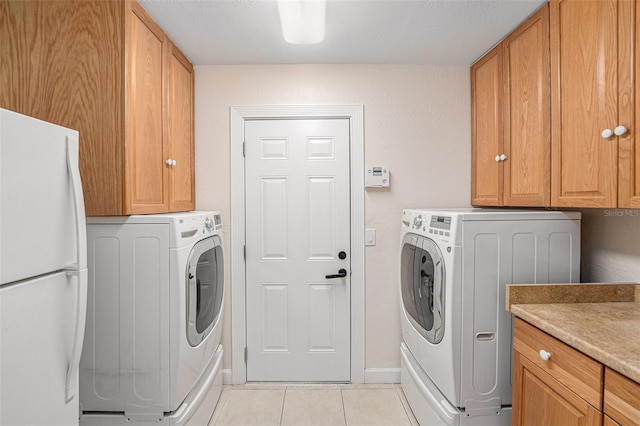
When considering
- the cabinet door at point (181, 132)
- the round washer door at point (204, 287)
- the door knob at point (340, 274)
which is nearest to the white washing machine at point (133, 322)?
the round washer door at point (204, 287)

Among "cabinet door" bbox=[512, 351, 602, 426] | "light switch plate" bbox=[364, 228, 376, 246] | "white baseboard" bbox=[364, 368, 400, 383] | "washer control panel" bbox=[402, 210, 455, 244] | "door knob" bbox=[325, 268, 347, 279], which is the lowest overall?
"white baseboard" bbox=[364, 368, 400, 383]

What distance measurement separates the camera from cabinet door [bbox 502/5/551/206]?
5.47 feet

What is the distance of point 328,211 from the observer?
2453 mm

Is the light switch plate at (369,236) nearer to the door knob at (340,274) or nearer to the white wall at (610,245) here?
the door knob at (340,274)

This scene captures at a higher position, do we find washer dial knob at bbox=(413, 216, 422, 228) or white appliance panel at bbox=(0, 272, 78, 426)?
washer dial knob at bbox=(413, 216, 422, 228)

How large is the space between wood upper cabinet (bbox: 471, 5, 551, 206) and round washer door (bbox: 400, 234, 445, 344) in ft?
1.93

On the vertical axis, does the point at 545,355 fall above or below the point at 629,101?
below

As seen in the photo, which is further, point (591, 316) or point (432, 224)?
point (432, 224)

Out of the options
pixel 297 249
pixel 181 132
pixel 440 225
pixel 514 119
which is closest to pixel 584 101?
pixel 514 119

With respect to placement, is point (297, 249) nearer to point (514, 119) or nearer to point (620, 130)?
point (514, 119)

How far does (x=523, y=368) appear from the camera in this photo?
54.8 inches

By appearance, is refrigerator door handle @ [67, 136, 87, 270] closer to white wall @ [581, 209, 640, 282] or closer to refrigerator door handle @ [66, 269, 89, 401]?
refrigerator door handle @ [66, 269, 89, 401]

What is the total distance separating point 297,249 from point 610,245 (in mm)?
1795

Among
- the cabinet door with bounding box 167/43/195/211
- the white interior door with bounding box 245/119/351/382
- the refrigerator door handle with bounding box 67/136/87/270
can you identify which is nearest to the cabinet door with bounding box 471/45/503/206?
the white interior door with bounding box 245/119/351/382
